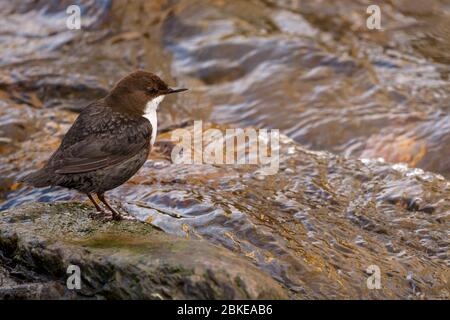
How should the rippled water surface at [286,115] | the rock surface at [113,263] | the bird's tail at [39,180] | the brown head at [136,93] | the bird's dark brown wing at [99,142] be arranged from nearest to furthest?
the rock surface at [113,263] → the bird's tail at [39,180] → the bird's dark brown wing at [99,142] → the rippled water surface at [286,115] → the brown head at [136,93]

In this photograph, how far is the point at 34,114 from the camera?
770 cm

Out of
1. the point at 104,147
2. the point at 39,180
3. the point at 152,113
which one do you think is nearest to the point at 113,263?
the point at 39,180

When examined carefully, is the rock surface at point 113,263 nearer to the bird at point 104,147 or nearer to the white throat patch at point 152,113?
the bird at point 104,147

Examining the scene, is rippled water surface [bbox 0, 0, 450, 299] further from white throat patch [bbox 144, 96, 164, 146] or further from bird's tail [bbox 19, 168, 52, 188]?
bird's tail [bbox 19, 168, 52, 188]

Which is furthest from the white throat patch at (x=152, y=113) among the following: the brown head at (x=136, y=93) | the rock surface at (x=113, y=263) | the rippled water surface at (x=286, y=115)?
the rock surface at (x=113, y=263)

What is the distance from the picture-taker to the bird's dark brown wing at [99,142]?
188 inches

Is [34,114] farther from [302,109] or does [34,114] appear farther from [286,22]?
[286,22]

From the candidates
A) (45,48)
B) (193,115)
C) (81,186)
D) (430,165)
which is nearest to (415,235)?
(430,165)

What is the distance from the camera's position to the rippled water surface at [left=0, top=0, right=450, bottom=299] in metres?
4.94

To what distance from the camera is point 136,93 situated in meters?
5.34

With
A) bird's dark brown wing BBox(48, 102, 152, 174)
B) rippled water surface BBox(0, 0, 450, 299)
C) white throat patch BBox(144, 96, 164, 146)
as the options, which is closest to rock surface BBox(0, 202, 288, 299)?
bird's dark brown wing BBox(48, 102, 152, 174)

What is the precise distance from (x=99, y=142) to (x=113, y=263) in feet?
3.93

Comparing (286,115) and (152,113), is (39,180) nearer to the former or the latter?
(152,113)

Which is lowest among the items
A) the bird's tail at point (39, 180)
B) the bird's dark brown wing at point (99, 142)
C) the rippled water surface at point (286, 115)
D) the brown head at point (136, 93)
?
the rippled water surface at point (286, 115)
